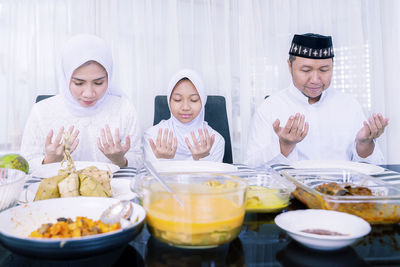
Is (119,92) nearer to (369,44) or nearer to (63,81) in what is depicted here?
(63,81)

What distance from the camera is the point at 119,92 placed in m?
2.12

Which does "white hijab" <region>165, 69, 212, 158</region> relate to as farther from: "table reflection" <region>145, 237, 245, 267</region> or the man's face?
"table reflection" <region>145, 237, 245, 267</region>

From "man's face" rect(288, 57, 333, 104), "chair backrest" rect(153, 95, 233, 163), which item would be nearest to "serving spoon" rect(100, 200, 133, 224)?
"chair backrest" rect(153, 95, 233, 163)

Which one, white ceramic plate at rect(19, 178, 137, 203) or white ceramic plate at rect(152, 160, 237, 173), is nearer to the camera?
white ceramic plate at rect(19, 178, 137, 203)

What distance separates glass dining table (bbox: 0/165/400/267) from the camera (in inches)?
18.7

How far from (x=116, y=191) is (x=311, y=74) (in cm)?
168

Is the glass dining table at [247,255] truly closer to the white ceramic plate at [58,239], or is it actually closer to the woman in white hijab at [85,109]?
the white ceramic plate at [58,239]

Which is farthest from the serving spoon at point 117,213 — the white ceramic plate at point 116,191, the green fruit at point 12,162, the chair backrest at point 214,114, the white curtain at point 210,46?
the white curtain at point 210,46

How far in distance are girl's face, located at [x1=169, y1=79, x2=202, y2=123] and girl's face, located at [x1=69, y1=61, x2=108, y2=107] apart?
427 mm

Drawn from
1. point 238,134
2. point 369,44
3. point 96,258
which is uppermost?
point 369,44

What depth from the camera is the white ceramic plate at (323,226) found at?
48 cm

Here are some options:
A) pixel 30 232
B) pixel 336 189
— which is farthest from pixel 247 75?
pixel 30 232

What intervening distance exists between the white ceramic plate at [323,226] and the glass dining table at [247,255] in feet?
0.07

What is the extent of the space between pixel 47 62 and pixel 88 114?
63cm
